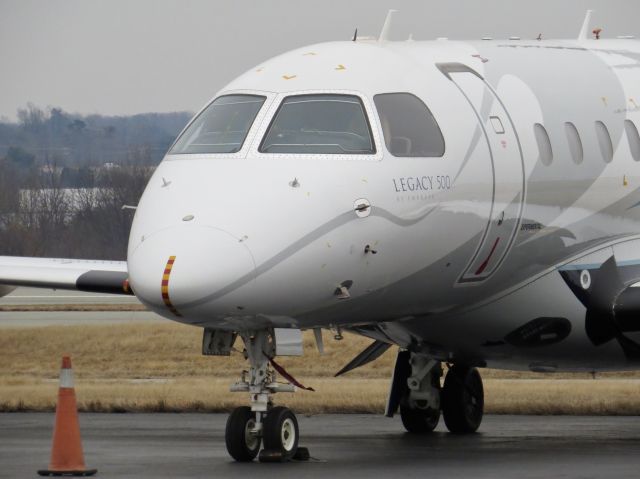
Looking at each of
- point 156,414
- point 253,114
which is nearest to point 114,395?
point 156,414

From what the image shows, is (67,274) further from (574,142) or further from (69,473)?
(574,142)

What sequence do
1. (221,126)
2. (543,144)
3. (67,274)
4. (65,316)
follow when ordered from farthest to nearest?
(65,316), (67,274), (543,144), (221,126)

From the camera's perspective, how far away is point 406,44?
1672 centimetres

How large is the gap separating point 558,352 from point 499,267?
187cm

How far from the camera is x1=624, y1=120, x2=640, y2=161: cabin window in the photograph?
58.1ft

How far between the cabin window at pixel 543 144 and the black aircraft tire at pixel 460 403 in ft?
12.6

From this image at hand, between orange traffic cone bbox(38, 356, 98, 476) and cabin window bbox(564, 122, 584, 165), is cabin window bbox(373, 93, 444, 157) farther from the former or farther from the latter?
orange traffic cone bbox(38, 356, 98, 476)

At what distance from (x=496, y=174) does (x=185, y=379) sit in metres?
13.7

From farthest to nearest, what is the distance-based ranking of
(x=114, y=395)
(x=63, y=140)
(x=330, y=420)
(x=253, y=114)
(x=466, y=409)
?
(x=63, y=140) < (x=114, y=395) < (x=330, y=420) < (x=466, y=409) < (x=253, y=114)

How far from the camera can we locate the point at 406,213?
14.5 meters

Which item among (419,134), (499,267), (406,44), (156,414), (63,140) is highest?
(63,140)

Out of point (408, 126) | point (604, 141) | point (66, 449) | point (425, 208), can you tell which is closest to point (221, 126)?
point (408, 126)

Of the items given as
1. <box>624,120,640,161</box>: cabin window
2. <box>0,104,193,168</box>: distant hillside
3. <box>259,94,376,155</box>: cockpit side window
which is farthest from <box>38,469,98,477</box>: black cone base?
<box>0,104,193,168</box>: distant hillside

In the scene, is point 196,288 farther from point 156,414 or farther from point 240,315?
point 156,414
